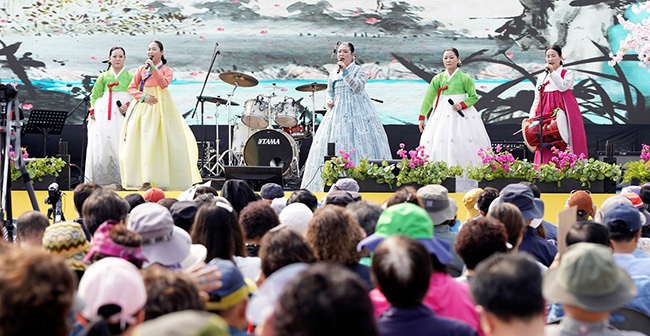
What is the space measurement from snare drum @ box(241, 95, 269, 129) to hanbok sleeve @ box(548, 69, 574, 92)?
151 inches

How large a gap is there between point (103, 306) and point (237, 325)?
1.39 ft

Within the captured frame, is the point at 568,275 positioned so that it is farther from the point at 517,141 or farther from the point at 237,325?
the point at 517,141

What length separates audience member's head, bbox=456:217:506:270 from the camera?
2.98 m

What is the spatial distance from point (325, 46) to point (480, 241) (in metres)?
11.0


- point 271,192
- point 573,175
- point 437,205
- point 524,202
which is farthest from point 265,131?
point 524,202

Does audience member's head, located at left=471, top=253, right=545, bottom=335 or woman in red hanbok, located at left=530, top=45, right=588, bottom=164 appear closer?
audience member's head, located at left=471, top=253, right=545, bottom=335

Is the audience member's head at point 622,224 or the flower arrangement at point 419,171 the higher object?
the audience member's head at point 622,224

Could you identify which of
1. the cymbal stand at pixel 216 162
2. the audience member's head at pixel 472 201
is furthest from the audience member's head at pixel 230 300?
the cymbal stand at pixel 216 162

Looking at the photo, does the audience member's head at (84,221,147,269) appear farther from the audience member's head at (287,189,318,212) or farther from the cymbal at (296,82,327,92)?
the cymbal at (296,82,327,92)

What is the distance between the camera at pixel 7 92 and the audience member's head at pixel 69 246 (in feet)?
7.94

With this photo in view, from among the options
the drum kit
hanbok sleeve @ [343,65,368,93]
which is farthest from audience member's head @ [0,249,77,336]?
the drum kit

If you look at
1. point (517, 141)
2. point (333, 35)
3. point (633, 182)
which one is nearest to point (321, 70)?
point (333, 35)

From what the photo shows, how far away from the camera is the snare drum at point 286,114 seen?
11.8 m

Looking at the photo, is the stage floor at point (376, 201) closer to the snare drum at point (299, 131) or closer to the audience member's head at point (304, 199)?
the audience member's head at point (304, 199)
